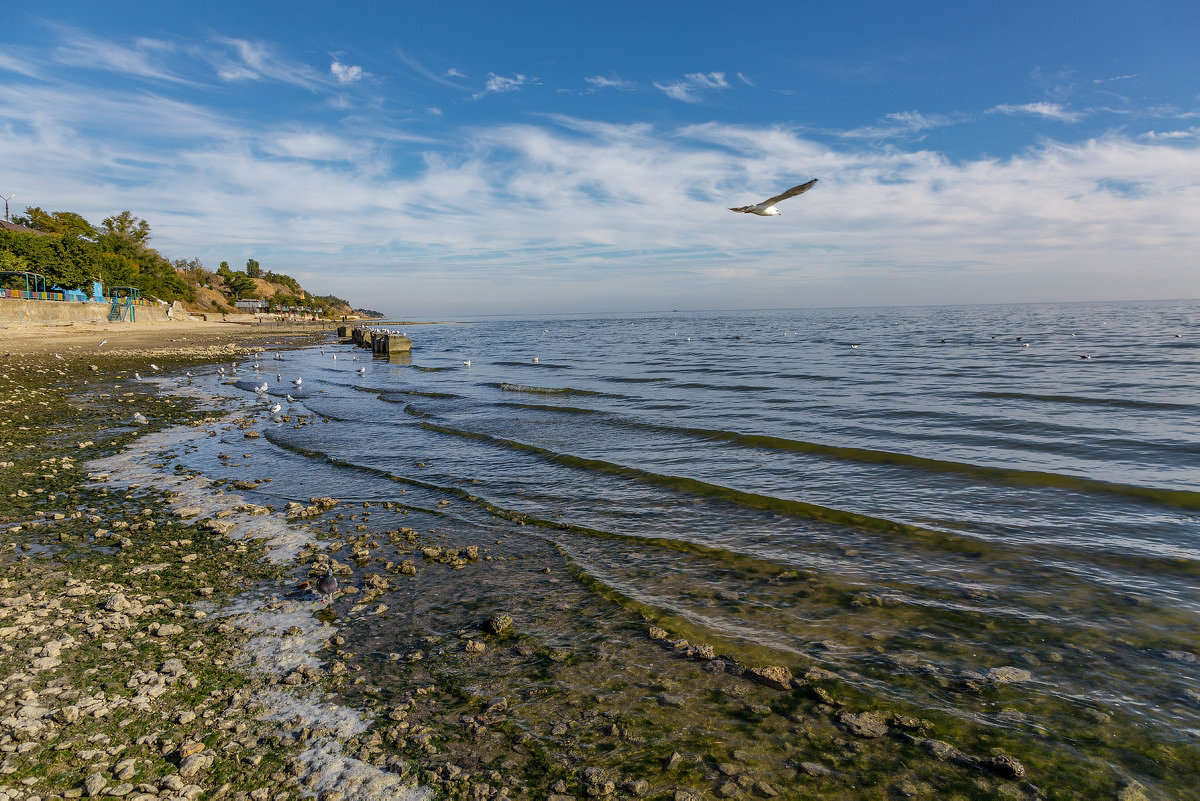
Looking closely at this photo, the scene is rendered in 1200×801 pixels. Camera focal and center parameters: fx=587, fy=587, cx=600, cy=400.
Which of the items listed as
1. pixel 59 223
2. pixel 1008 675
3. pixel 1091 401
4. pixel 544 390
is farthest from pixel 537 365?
pixel 59 223

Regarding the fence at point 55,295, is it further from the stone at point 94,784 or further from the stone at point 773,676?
the stone at point 773,676

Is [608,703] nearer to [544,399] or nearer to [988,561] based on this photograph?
[988,561]

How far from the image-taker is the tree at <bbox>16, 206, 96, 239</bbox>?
90500mm

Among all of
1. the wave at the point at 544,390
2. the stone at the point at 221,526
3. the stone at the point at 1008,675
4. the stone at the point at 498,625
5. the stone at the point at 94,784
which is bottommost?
the stone at the point at 1008,675

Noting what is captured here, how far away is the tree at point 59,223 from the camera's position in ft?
297

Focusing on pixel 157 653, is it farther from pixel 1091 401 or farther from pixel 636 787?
pixel 1091 401

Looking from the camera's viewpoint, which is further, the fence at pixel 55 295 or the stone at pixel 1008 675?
the fence at pixel 55 295

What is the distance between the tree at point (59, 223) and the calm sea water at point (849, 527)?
103208 millimetres

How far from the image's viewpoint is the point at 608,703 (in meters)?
4.73

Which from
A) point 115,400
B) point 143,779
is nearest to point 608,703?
point 143,779

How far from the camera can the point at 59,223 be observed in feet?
297

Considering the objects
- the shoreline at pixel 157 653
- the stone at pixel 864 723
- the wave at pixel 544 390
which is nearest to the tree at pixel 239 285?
the wave at pixel 544 390

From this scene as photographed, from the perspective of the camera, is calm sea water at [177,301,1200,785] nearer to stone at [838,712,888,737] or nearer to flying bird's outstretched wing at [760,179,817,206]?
stone at [838,712,888,737]

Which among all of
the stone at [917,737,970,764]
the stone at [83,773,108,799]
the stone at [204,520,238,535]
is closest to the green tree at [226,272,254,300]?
the stone at [204,520,238,535]
